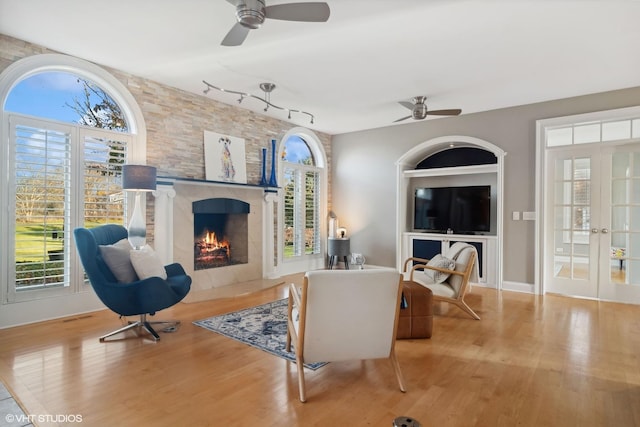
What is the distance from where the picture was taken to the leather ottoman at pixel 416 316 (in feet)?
11.1

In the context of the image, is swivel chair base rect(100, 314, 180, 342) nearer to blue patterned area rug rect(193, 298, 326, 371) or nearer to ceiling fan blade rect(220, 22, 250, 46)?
blue patterned area rug rect(193, 298, 326, 371)

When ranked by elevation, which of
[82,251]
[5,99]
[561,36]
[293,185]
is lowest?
[82,251]

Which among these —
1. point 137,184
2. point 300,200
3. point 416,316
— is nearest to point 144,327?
point 137,184

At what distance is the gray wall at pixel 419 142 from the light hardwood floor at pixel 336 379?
2050 millimetres

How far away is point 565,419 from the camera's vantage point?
6.85 feet

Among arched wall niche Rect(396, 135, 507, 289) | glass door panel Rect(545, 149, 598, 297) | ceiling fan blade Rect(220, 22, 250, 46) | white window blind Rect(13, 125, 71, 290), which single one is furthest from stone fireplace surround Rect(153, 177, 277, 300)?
glass door panel Rect(545, 149, 598, 297)

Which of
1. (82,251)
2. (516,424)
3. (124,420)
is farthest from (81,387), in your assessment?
(516,424)

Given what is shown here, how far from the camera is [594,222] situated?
5.09 metres

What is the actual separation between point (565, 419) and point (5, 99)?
18.0 feet

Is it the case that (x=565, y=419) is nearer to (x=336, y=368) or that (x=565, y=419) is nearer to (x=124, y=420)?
(x=336, y=368)

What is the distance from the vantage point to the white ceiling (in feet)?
10.0

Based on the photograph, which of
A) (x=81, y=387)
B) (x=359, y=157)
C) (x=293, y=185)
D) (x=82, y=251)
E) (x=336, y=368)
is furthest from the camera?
(x=359, y=157)

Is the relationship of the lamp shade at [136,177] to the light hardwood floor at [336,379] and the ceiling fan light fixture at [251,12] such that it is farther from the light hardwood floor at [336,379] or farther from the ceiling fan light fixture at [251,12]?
the ceiling fan light fixture at [251,12]

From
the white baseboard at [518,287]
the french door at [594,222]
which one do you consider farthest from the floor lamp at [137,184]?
the french door at [594,222]
